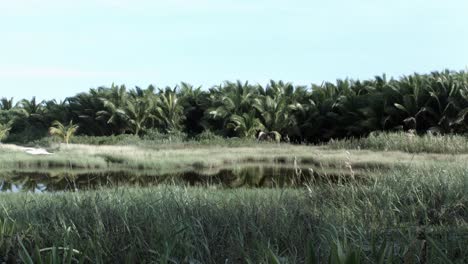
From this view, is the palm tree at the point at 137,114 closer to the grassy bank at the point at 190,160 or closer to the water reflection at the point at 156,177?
the grassy bank at the point at 190,160

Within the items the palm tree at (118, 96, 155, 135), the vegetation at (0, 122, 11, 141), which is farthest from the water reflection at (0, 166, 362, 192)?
the vegetation at (0, 122, 11, 141)

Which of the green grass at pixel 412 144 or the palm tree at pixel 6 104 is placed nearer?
the green grass at pixel 412 144

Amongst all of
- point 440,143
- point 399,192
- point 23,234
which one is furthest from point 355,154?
point 23,234

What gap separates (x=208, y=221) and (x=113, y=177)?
33.1 ft

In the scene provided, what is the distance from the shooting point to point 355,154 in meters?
18.7

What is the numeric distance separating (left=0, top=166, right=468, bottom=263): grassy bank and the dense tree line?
19299 millimetres

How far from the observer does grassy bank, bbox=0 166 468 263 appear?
135 inches

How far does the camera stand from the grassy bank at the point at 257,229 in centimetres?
342

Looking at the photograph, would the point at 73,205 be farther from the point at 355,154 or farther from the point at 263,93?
the point at 263,93

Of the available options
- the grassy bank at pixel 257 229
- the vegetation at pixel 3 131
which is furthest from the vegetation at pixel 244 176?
the vegetation at pixel 3 131

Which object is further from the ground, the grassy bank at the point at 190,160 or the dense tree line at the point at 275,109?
the dense tree line at the point at 275,109

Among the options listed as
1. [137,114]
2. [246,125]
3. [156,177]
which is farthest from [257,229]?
[137,114]

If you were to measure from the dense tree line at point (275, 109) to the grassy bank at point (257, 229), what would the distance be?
1930 centimetres

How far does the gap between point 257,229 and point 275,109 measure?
24685 mm
